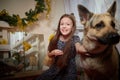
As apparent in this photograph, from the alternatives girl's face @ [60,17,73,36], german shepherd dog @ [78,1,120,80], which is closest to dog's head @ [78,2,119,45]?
german shepherd dog @ [78,1,120,80]

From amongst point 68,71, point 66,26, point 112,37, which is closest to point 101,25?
point 112,37

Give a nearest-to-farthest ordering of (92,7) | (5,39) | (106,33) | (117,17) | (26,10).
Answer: (106,33) < (117,17) < (92,7) < (5,39) < (26,10)

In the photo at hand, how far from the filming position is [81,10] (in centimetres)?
119

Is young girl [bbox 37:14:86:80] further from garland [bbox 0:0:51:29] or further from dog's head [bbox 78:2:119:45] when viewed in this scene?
garland [bbox 0:0:51:29]

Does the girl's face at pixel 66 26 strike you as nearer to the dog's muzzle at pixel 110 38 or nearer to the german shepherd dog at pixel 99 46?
the german shepherd dog at pixel 99 46

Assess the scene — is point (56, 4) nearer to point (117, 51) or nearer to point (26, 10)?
point (26, 10)

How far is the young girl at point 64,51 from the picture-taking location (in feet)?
4.07

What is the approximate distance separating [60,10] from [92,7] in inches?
11.3

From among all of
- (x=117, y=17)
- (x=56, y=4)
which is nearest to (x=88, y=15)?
(x=117, y=17)

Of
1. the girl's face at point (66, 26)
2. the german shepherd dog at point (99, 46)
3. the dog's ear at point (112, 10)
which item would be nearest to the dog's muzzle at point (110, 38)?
the german shepherd dog at point (99, 46)

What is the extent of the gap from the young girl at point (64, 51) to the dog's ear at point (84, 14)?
0.09 metres

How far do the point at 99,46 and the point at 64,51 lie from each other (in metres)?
0.25

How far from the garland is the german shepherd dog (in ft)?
1.55

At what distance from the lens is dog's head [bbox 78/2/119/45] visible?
1.04 m
